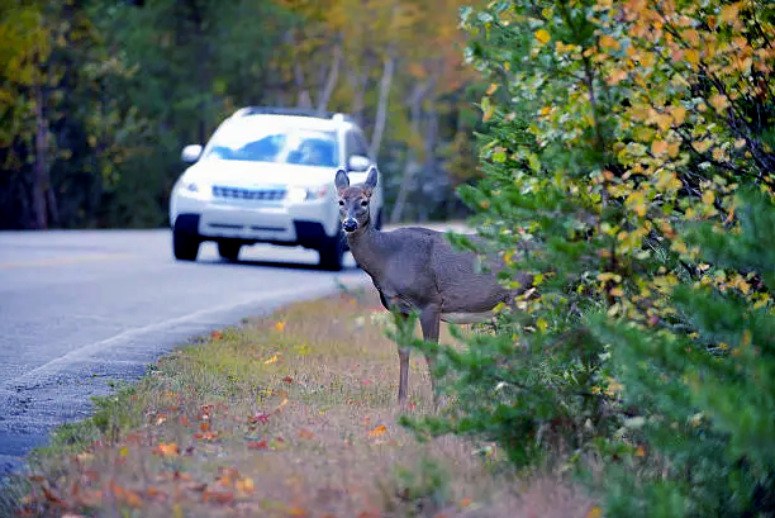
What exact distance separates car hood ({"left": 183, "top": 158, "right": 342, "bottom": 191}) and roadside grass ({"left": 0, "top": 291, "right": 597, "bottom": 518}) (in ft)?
36.3

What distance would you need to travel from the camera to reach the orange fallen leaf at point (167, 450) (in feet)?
27.8

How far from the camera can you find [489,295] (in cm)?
1182

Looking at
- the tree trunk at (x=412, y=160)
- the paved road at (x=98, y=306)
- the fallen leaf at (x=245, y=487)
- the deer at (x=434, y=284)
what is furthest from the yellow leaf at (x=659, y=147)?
the tree trunk at (x=412, y=160)

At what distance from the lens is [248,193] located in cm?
2352

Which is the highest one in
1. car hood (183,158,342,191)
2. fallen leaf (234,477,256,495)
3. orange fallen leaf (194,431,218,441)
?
fallen leaf (234,477,256,495)

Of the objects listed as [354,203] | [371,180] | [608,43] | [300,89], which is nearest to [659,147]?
[608,43]

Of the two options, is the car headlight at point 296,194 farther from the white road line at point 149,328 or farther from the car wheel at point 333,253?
the white road line at point 149,328

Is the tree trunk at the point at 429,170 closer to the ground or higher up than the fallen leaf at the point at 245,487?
closer to the ground

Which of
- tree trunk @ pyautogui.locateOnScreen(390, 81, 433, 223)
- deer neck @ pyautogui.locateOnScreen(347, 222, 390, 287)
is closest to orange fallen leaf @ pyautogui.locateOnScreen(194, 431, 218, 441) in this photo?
deer neck @ pyautogui.locateOnScreen(347, 222, 390, 287)

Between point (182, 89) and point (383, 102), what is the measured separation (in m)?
14.6

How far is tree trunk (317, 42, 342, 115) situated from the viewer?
63.4 metres

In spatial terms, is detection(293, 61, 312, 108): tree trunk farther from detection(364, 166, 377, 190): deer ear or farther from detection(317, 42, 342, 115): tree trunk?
detection(364, 166, 377, 190): deer ear

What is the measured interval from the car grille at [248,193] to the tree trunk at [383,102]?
1626 inches

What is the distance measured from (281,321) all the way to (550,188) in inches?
332
